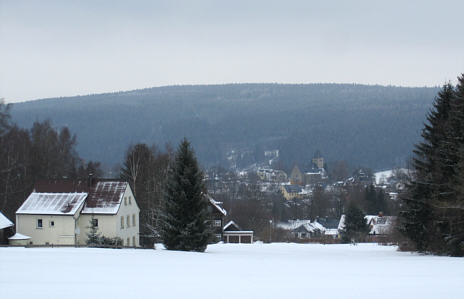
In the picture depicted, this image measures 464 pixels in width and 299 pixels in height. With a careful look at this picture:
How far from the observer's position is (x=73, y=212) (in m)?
46.5

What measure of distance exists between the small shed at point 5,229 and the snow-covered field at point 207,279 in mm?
18658

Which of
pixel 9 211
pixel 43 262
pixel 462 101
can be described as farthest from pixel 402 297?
pixel 9 211

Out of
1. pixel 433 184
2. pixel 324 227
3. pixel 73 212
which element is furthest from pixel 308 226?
pixel 433 184

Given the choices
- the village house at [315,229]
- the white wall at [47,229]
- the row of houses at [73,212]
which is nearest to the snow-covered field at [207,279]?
the row of houses at [73,212]

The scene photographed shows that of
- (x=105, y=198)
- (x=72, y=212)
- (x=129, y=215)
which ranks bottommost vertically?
(x=129, y=215)

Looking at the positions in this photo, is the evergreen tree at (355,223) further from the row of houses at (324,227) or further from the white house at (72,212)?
the white house at (72,212)

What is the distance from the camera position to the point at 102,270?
2078 centimetres

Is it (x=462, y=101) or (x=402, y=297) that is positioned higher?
(x=462, y=101)

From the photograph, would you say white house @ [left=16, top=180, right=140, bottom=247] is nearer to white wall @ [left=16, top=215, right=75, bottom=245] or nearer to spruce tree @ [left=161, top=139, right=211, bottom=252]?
white wall @ [left=16, top=215, right=75, bottom=245]

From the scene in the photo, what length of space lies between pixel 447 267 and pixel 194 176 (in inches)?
614

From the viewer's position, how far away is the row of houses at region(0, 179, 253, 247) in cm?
4659

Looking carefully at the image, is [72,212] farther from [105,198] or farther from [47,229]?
[105,198]

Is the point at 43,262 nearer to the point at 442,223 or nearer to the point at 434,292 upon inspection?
the point at 434,292

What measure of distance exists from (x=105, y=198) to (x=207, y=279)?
1180 inches
